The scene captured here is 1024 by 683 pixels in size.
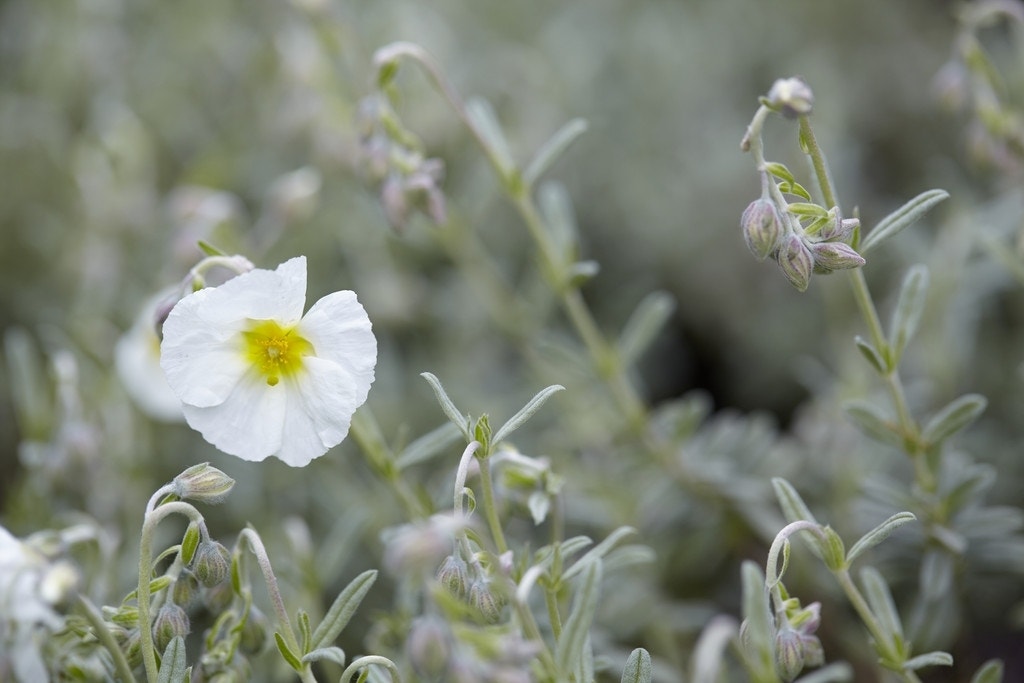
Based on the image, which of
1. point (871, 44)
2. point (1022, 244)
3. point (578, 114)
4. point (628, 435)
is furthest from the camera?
point (871, 44)

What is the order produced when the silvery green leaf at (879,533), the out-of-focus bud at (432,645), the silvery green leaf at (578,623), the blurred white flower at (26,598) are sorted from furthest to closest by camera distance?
1. the silvery green leaf at (879,533)
2. the silvery green leaf at (578,623)
3. the blurred white flower at (26,598)
4. the out-of-focus bud at (432,645)

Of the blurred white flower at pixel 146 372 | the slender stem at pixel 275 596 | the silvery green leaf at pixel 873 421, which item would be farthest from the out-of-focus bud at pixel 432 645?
the blurred white flower at pixel 146 372

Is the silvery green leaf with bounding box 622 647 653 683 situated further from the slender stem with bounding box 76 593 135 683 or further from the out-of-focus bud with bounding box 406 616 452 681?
the slender stem with bounding box 76 593 135 683

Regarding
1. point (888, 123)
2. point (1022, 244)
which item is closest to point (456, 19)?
point (888, 123)

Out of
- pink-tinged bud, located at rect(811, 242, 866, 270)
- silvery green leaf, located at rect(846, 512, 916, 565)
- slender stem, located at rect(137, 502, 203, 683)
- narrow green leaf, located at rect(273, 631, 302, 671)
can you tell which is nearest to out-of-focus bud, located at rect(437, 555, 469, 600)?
narrow green leaf, located at rect(273, 631, 302, 671)

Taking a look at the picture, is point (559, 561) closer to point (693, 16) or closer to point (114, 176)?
point (114, 176)

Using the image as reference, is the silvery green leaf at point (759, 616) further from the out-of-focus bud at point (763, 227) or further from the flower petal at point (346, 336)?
the flower petal at point (346, 336)
